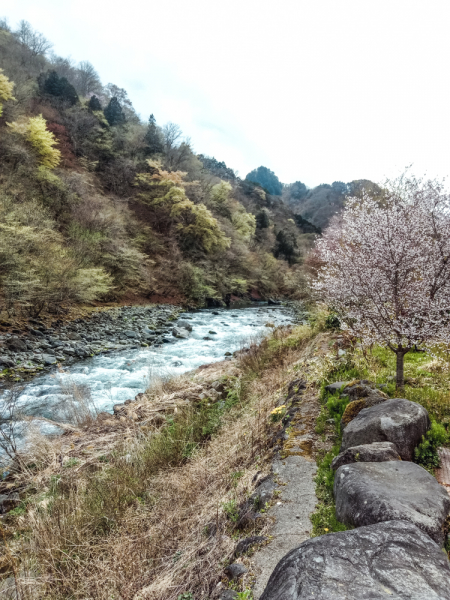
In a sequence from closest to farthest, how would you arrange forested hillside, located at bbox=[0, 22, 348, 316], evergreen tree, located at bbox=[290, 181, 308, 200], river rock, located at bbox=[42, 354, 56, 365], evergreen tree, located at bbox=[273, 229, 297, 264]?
river rock, located at bbox=[42, 354, 56, 365] → forested hillside, located at bbox=[0, 22, 348, 316] → evergreen tree, located at bbox=[273, 229, 297, 264] → evergreen tree, located at bbox=[290, 181, 308, 200]

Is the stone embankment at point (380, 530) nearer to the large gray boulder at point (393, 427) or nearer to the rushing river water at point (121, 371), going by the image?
the large gray boulder at point (393, 427)

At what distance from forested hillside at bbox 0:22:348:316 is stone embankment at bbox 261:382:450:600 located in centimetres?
1102

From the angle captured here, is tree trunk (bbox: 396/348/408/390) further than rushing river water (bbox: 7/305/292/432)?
No

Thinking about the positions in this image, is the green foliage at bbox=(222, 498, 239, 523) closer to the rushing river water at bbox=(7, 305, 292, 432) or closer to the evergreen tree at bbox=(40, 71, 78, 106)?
the rushing river water at bbox=(7, 305, 292, 432)

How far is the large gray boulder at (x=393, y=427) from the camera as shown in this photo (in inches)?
100

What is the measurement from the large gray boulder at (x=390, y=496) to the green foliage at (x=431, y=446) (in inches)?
17.2

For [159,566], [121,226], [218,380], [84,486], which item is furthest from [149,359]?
[121,226]

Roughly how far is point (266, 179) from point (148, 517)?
102786mm

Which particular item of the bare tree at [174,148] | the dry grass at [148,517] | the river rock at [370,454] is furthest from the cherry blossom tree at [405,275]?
the bare tree at [174,148]

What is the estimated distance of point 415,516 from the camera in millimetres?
1697

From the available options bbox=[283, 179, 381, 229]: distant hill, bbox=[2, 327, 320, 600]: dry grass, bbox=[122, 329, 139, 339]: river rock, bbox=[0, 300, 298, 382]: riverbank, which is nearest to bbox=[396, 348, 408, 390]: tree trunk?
bbox=[2, 327, 320, 600]: dry grass

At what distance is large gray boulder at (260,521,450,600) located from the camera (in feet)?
3.73

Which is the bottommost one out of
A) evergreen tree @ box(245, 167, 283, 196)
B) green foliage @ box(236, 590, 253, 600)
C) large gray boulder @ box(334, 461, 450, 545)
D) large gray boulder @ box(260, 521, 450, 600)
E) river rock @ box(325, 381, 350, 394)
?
green foliage @ box(236, 590, 253, 600)

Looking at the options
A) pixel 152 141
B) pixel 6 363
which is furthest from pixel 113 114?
pixel 6 363
